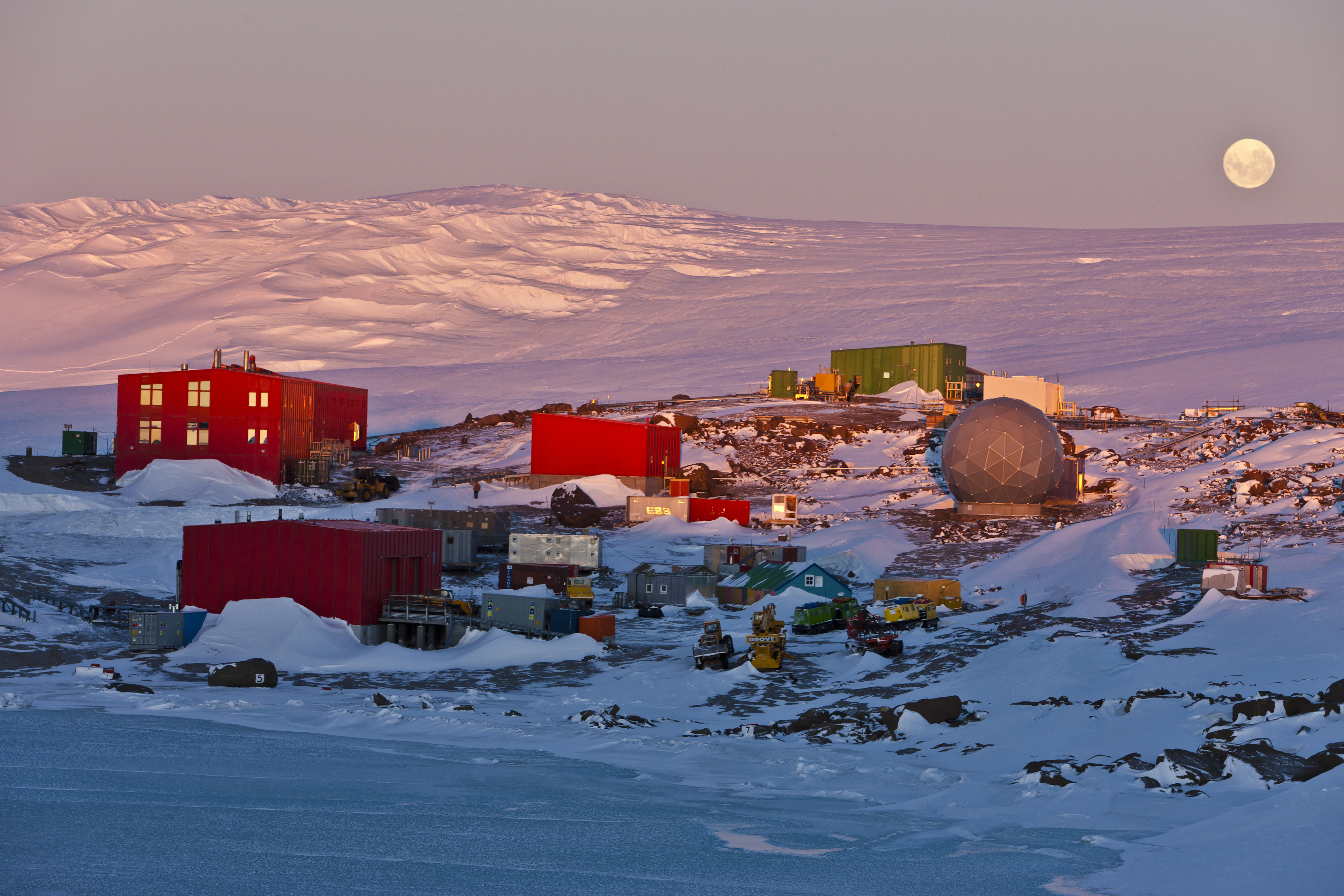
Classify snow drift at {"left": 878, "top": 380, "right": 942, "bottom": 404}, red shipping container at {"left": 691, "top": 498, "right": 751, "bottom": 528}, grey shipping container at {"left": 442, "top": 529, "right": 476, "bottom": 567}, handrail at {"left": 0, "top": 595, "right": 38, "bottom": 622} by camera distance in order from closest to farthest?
handrail at {"left": 0, "top": 595, "right": 38, "bottom": 622}
grey shipping container at {"left": 442, "top": 529, "right": 476, "bottom": 567}
red shipping container at {"left": 691, "top": 498, "right": 751, "bottom": 528}
snow drift at {"left": 878, "top": 380, "right": 942, "bottom": 404}

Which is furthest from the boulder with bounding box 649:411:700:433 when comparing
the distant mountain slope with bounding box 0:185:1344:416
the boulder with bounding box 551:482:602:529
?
the distant mountain slope with bounding box 0:185:1344:416

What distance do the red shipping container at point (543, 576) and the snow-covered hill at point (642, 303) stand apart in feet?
173

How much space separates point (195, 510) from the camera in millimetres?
48188

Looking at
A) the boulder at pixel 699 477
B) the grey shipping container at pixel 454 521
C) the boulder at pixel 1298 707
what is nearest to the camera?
the boulder at pixel 1298 707

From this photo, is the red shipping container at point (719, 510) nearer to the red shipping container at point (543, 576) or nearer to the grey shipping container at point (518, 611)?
the red shipping container at point (543, 576)

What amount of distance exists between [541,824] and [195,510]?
3660 cm

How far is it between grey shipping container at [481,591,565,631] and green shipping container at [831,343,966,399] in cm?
5295

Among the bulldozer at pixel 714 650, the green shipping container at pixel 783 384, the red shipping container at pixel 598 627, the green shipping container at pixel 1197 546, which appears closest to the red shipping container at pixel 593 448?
the green shipping container at pixel 783 384

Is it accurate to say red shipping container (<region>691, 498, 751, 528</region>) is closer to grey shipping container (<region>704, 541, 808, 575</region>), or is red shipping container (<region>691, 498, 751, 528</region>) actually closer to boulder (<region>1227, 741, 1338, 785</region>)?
grey shipping container (<region>704, 541, 808, 575</region>)

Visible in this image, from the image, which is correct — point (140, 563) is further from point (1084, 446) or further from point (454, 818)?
point (1084, 446)

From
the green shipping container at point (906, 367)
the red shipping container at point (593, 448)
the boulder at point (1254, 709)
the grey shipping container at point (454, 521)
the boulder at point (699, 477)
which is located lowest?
the boulder at point (1254, 709)

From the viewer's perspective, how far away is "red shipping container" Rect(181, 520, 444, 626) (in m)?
33.4

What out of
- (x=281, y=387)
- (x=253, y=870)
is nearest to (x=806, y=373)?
(x=281, y=387)

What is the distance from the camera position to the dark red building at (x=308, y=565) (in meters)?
33.4
